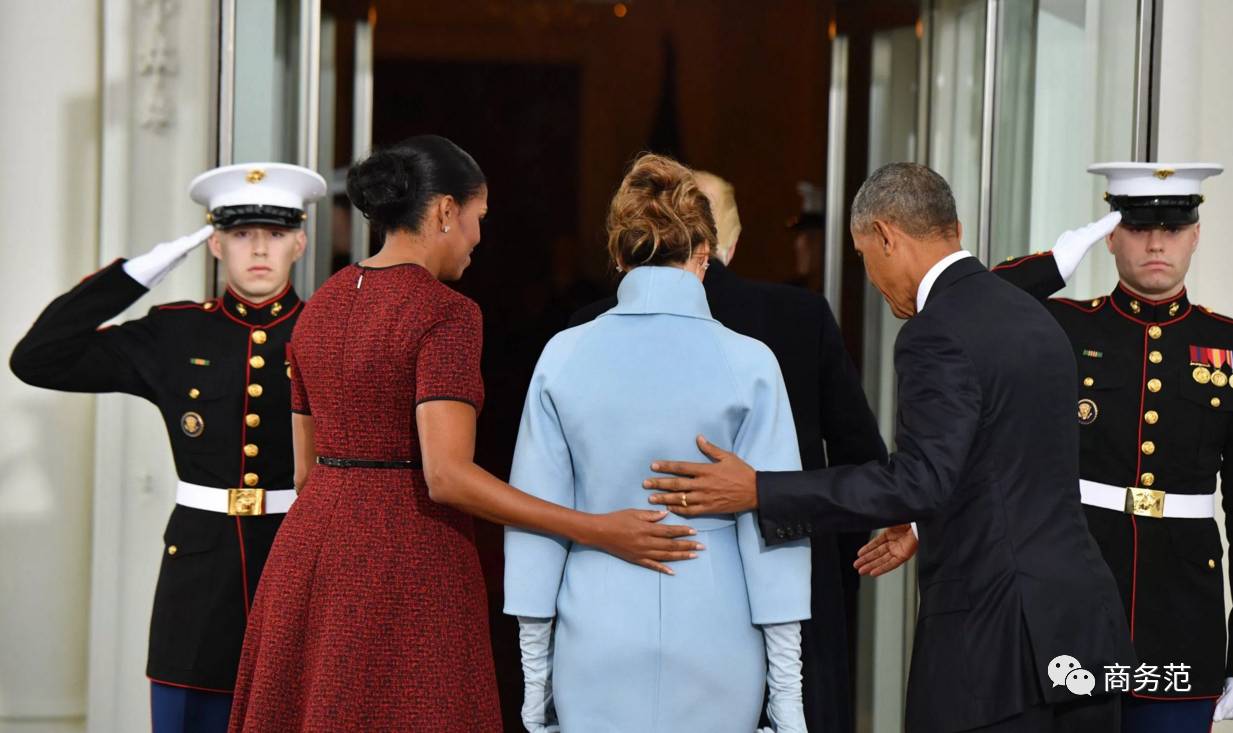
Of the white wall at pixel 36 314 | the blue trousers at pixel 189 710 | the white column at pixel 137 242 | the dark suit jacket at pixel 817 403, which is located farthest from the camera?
the white wall at pixel 36 314

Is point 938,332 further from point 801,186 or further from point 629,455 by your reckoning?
point 801,186

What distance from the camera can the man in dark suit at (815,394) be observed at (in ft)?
8.14

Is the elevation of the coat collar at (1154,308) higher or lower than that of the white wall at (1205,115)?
lower

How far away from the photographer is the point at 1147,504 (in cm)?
288

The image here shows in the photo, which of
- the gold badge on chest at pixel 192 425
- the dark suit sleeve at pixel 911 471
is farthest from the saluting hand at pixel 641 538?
the gold badge on chest at pixel 192 425

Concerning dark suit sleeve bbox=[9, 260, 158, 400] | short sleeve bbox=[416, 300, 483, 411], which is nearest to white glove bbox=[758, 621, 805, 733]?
short sleeve bbox=[416, 300, 483, 411]

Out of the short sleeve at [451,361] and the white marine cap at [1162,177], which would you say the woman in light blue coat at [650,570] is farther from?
the white marine cap at [1162,177]

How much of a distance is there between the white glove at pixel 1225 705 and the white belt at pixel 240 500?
2003mm

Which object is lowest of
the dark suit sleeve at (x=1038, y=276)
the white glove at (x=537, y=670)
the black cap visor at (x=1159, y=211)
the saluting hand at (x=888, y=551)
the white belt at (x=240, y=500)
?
the white glove at (x=537, y=670)

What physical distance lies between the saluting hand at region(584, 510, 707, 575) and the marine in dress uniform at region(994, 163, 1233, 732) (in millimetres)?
1305

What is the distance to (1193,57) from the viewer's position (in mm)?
3807

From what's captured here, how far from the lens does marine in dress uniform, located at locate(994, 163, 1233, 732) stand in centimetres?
287

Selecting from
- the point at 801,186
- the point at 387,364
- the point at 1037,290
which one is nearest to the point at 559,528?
the point at 387,364

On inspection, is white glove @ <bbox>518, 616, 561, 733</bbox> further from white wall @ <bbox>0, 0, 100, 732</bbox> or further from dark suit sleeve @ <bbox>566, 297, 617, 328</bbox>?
white wall @ <bbox>0, 0, 100, 732</bbox>
